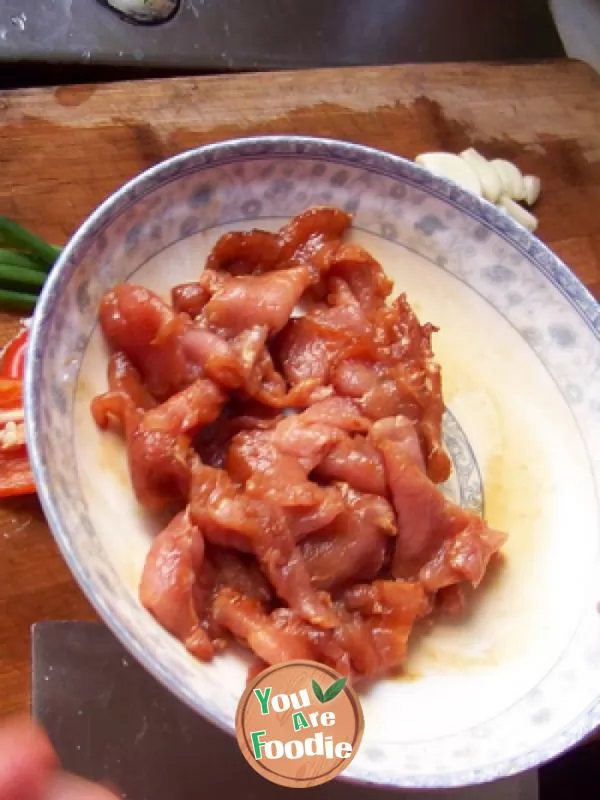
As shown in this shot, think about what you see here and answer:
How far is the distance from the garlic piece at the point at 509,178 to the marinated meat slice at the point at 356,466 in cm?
106

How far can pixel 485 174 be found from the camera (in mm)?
2105

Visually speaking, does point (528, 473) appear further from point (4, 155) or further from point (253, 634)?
point (4, 155)

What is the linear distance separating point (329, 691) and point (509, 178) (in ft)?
4.82

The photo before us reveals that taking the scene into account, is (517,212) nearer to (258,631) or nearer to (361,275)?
(361,275)

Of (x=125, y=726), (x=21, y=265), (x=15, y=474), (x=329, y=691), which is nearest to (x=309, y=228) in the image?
(x=21, y=265)

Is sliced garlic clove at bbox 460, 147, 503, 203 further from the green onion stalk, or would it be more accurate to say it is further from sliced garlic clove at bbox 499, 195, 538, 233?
the green onion stalk

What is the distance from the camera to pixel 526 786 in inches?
65.5

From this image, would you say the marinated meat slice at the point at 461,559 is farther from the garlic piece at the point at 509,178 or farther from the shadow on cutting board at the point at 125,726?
the garlic piece at the point at 509,178

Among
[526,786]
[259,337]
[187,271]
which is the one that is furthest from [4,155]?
[526,786]

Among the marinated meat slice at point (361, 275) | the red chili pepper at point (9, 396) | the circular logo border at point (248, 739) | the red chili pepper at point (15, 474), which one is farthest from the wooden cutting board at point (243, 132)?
the marinated meat slice at point (361, 275)

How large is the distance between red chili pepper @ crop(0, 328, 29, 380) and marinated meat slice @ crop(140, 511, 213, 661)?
0.58 m

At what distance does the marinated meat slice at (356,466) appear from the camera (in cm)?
135

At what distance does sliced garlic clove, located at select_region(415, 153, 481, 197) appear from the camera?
6.77 ft

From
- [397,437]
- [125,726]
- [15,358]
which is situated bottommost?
[125,726]
